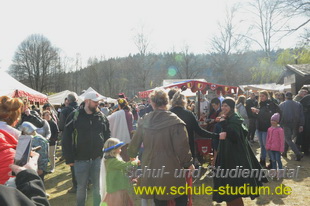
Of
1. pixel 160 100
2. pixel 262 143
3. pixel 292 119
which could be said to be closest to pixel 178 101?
pixel 160 100

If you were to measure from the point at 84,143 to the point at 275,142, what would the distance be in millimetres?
4565

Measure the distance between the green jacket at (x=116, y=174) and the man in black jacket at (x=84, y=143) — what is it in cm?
34

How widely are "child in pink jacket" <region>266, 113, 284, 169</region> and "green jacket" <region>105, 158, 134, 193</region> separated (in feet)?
13.2

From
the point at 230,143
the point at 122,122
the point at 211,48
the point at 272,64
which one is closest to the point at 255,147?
the point at 122,122

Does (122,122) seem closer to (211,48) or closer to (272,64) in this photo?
(272,64)

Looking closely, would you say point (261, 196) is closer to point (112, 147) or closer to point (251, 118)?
point (112, 147)

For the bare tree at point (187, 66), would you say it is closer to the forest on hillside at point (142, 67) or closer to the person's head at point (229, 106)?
the forest on hillside at point (142, 67)

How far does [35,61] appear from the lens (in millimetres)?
43312

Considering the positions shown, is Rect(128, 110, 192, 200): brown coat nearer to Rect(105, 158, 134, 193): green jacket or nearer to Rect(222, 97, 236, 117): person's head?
Rect(105, 158, 134, 193): green jacket

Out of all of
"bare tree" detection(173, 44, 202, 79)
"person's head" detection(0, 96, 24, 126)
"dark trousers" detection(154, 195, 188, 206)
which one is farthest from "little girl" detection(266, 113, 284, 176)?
"bare tree" detection(173, 44, 202, 79)

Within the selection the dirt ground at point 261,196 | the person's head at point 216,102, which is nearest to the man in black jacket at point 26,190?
the dirt ground at point 261,196

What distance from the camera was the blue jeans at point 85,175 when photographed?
3911mm

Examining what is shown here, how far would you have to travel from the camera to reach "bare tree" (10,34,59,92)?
41875mm

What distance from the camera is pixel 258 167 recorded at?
151 inches
